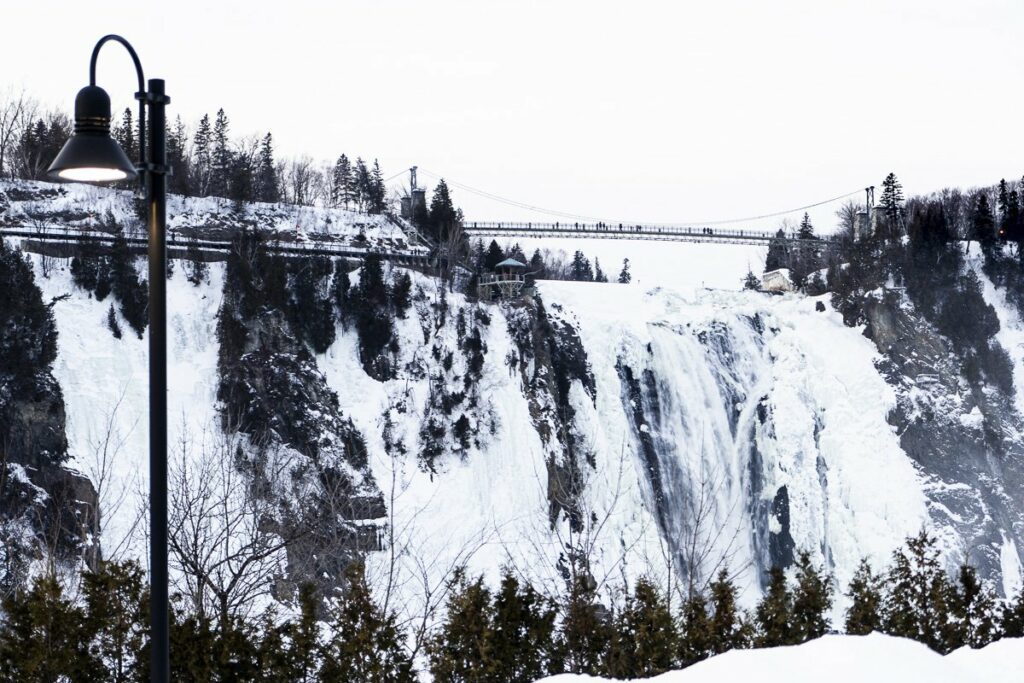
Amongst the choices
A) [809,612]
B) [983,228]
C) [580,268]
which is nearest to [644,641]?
[809,612]

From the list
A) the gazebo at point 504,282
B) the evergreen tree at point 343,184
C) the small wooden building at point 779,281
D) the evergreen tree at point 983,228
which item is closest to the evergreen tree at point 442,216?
the gazebo at point 504,282

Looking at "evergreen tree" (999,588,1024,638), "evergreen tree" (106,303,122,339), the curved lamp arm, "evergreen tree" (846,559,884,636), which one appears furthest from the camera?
"evergreen tree" (106,303,122,339)

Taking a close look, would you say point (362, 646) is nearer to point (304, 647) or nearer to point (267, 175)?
point (304, 647)

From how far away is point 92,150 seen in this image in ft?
14.2

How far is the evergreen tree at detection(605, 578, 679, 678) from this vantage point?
7074mm

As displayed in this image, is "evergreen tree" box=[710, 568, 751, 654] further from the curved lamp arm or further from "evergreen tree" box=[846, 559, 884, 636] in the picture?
the curved lamp arm

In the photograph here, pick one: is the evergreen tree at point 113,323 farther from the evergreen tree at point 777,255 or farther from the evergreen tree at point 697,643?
the evergreen tree at point 777,255

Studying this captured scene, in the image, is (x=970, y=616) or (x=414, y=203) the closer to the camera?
(x=970, y=616)

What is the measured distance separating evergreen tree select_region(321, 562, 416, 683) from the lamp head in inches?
144

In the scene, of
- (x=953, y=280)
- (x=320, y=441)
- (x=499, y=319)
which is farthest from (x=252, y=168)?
(x=953, y=280)

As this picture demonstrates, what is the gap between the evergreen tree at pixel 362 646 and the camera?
662 cm

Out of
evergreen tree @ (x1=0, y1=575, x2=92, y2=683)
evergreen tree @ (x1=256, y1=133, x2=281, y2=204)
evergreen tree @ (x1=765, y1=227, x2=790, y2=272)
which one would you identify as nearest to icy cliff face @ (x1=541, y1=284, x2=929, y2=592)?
evergreen tree @ (x1=765, y1=227, x2=790, y2=272)

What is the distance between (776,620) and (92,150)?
6145 millimetres

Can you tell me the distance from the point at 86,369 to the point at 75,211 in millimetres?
10738
